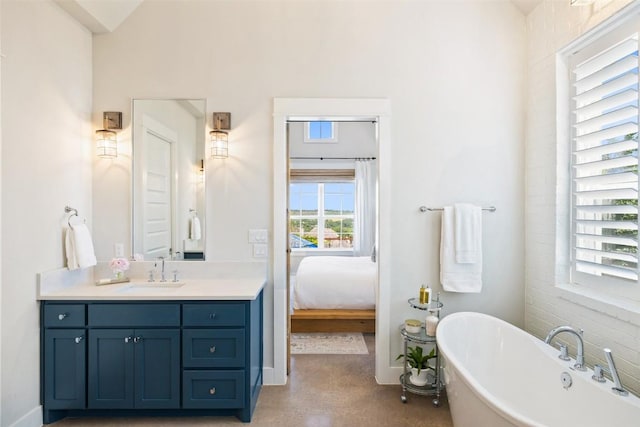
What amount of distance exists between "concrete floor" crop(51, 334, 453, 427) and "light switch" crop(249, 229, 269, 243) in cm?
113

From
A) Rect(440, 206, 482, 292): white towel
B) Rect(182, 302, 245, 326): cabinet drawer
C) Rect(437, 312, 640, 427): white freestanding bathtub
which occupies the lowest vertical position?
Rect(437, 312, 640, 427): white freestanding bathtub

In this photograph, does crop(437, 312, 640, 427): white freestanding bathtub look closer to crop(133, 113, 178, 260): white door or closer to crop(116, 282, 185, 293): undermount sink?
crop(116, 282, 185, 293): undermount sink

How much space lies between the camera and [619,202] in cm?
200

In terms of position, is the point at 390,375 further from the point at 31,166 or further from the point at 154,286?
the point at 31,166

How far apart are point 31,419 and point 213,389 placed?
109cm

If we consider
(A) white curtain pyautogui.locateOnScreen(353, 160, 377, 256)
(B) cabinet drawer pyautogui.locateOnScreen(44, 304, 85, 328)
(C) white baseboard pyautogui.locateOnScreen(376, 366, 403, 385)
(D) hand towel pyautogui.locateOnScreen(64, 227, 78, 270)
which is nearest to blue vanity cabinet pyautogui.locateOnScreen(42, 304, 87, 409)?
(B) cabinet drawer pyautogui.locateOnScreen(44, 304, 85, 328)

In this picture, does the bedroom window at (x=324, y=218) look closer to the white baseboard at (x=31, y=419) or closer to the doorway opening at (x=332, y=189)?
the doorway opening at (x=332, y=189)

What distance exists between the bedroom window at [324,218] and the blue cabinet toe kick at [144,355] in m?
4.38

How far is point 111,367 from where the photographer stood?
7.53 feet

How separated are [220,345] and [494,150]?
246cm

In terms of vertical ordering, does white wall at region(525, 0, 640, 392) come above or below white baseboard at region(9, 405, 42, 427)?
above

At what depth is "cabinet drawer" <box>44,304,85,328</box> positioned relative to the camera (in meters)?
2.29

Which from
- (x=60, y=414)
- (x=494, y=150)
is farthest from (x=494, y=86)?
(x=60, y=414)

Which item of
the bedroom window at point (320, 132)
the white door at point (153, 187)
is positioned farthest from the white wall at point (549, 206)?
the bedroom window at point (320, 132)
